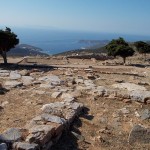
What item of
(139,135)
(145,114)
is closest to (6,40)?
(145,114)

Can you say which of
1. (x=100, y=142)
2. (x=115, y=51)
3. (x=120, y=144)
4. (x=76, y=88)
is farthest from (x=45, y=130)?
(x=115, y=51)

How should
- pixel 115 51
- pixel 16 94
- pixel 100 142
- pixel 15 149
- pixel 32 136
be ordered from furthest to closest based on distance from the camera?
pixel 115 51 → pixel 16 94 → pixel 100 142 → pixel 32 136 → pixel 15 149

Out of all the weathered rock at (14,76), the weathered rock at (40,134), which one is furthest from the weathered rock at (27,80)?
the weathered rock at (40,134)

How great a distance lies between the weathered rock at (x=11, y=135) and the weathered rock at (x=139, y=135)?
3.55m

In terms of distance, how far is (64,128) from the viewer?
389 inches

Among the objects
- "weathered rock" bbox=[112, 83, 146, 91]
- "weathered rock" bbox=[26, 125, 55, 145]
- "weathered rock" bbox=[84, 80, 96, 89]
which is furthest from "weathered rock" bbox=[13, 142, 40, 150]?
"weathered rock" bbox=[112, 83, 146, 91]

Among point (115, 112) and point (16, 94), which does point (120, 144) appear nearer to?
point (115, 112)

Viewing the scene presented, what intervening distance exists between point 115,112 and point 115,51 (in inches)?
1116

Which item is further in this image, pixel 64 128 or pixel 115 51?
pixel 115 51

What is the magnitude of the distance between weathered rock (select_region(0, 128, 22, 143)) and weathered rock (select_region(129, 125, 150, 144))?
11.7ft

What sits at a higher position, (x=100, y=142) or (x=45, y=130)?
(x=45, y=130)

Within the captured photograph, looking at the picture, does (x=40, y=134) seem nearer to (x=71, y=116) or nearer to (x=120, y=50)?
(x=71, y=116)

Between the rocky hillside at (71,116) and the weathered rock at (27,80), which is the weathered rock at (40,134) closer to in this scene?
the rocky hillside at (71,116)

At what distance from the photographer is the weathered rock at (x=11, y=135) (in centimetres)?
819
